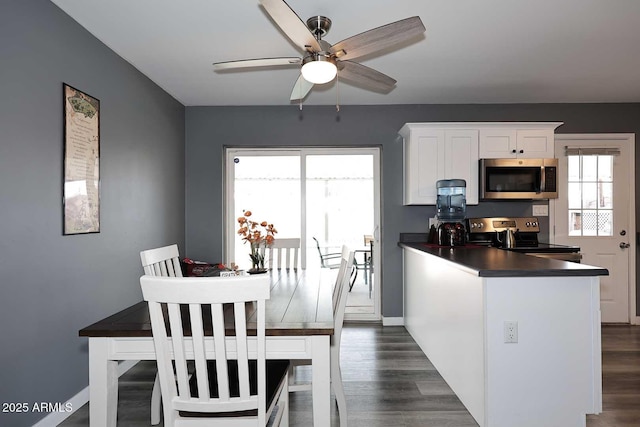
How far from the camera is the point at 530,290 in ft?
6.64

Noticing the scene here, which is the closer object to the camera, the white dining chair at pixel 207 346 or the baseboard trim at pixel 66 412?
the white dining chair at pixel 207 346

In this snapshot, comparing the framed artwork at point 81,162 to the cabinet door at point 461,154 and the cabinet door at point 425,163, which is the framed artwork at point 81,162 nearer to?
the cabinet door at point 425,163

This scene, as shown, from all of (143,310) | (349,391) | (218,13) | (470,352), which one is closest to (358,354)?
(349,391)

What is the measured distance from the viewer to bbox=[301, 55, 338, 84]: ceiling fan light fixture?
79.0 inches

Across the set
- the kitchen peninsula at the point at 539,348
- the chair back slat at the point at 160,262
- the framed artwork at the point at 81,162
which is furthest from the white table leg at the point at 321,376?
the framed artwork at the point at 81,162

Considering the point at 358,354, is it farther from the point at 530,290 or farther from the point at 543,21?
the point at 543,21

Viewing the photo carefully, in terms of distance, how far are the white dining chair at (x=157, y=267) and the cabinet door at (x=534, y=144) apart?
3420 millimetres

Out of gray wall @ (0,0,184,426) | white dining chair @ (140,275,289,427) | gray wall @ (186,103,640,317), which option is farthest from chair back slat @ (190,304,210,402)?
gray wall @ (186,103,640,317)

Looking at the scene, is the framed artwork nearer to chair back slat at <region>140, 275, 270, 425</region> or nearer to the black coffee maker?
chair back slat at <region>140, 275, 270, 425</region>

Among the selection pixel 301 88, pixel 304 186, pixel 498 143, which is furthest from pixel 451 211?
pixel 301 88

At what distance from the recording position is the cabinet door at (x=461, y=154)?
388cm

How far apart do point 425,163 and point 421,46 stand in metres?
1.35

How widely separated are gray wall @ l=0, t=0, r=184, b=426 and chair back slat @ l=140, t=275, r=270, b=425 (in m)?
1.07

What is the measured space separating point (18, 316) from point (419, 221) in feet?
11.7
